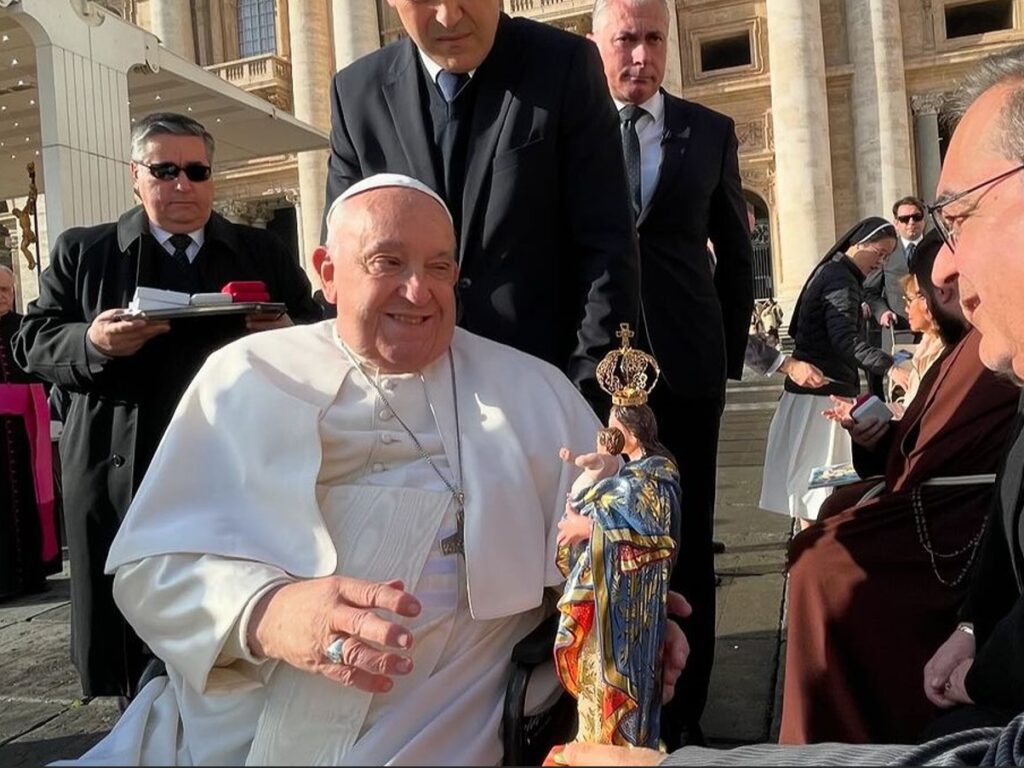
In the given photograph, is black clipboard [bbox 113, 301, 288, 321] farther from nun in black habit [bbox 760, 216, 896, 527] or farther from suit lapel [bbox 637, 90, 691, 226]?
nun in black habit [bbox 760, 216, 896, 527]

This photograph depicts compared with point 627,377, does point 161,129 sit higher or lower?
higher

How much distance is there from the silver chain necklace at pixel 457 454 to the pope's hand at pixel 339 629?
0.34 meters

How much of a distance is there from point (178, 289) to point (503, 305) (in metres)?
1.35

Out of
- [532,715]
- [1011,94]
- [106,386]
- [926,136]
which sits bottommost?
[532,715]

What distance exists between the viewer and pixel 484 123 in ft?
8.43

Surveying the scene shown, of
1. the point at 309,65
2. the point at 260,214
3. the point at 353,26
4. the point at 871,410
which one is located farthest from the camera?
the point at 260,214

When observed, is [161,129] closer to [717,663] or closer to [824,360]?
[717,663]

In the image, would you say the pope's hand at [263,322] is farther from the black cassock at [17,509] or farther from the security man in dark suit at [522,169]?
the black cassock at [17,509]

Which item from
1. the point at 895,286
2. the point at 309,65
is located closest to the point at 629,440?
the point at 895,286

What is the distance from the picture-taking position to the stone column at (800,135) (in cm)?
2166

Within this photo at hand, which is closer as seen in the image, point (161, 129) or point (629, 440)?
point (629, 440)

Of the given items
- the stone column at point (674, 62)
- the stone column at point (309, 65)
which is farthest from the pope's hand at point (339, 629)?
the stone column at point (309, 65)

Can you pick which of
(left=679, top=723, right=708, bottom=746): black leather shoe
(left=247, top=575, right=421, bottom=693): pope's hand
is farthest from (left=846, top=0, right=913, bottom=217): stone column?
(left=247, top=575, right=421, bottom=693): pope's hand

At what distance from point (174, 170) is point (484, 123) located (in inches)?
48.6
